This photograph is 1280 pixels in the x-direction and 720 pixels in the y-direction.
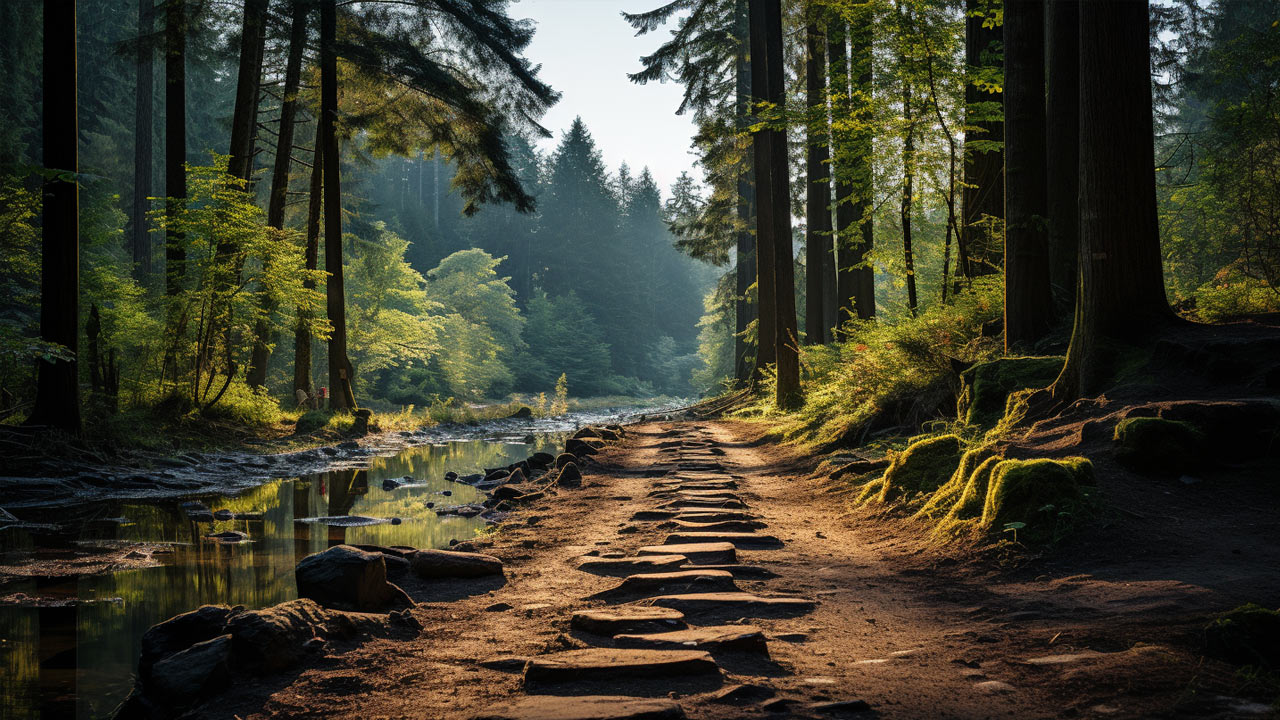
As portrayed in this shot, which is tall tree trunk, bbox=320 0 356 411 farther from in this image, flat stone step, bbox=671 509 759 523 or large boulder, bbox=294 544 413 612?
large boulder, bbox=294 544 413 612

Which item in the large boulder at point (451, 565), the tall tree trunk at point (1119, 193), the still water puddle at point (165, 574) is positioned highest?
the tall tree trunk at point (1119, 193)

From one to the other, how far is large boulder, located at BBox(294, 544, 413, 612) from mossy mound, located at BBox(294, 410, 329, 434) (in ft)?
42.3

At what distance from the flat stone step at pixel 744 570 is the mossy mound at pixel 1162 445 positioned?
2396 millimetres

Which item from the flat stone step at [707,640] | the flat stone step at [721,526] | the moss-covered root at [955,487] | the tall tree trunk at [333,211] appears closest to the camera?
the flat stone step at [707,640]

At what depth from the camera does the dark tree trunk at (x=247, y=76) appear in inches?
635

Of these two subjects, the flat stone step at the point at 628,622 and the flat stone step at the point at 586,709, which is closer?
the flat stone step at the point at 586,709

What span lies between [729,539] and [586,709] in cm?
300

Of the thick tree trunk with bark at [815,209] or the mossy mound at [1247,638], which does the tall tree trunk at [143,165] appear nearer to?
the thick tree trunk with bark at [815,209]

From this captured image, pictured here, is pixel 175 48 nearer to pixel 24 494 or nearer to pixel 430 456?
pixel 430 456

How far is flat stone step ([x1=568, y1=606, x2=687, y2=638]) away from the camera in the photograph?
332 cm

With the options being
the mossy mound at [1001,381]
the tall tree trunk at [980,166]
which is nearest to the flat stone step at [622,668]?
the mossy mound at [1001,381]

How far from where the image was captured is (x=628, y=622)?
334 centimetres

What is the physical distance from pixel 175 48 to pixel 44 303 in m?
8.26

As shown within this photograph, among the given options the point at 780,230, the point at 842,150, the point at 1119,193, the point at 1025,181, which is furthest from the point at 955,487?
the point at 780,230
